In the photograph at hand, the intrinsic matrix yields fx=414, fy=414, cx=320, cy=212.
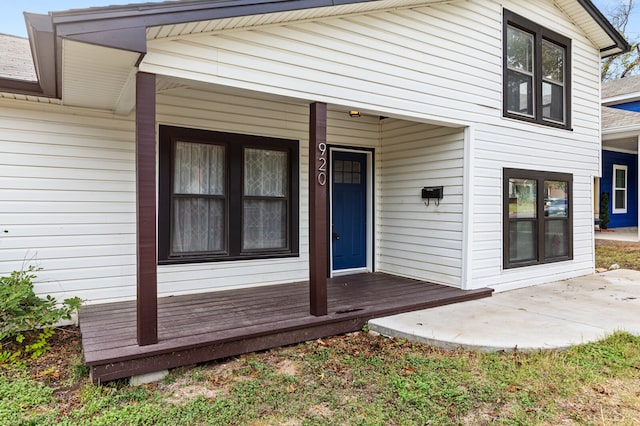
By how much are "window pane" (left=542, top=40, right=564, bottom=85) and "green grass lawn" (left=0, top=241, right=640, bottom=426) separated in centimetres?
450

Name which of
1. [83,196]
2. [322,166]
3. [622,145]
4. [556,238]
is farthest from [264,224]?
[622,145]

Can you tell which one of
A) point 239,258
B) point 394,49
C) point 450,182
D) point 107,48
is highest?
point 394,49

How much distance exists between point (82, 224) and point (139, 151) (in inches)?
76.0

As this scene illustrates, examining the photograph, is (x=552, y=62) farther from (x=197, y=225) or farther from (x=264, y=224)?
(x=197, y=225)

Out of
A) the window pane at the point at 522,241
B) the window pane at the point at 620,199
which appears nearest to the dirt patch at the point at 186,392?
the window pane at the point at 522,241

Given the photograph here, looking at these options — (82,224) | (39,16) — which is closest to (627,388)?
(39,16)

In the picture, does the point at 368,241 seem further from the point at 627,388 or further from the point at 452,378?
the point at 627,388

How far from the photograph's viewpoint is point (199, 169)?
208 inches

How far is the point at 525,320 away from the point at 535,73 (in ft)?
13.1

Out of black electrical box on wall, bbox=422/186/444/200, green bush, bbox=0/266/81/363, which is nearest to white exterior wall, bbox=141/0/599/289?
black electrical box on wall, bbox=422/186/444/200

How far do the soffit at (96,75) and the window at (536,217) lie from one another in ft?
16.7

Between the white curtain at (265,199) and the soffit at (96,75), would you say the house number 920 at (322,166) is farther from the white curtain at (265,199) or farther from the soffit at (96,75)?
the soffit at (96,75)

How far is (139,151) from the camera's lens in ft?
10.8

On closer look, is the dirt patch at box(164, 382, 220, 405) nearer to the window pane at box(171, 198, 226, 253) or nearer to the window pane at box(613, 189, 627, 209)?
the window pane at box(171, 198, 226, 253)
